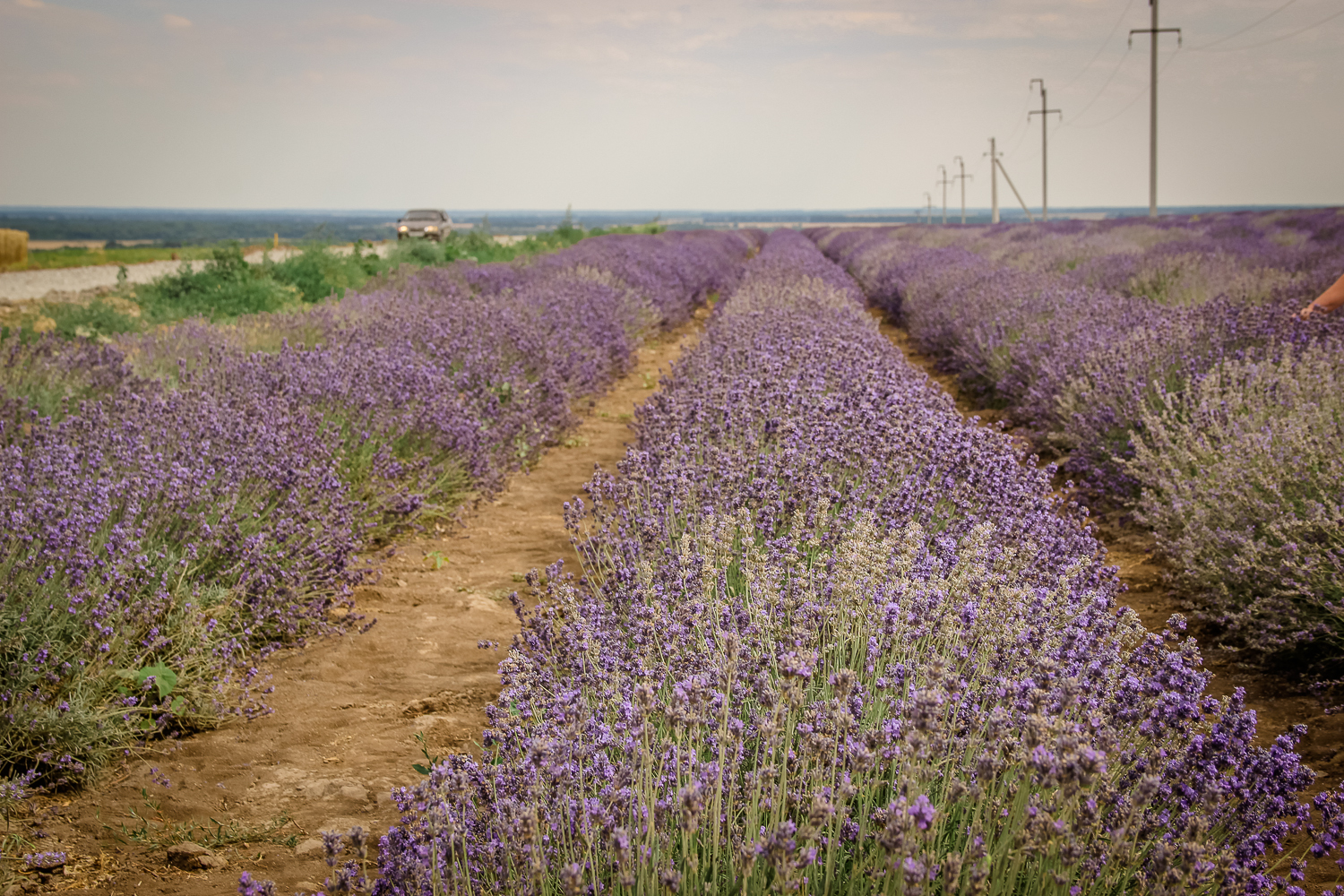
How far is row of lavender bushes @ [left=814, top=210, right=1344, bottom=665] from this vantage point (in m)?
3.31

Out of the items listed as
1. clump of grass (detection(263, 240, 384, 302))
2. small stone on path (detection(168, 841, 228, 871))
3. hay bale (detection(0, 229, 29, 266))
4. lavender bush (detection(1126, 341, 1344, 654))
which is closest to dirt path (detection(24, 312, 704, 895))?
small stone on path (detection(168, 841, 228, 871))

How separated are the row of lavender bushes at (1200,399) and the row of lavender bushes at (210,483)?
355 cm

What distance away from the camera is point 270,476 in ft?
12.0

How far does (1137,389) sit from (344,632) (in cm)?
440

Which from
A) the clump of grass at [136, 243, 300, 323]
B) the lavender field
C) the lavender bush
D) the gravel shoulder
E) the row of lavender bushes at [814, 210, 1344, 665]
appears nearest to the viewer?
the lavender field

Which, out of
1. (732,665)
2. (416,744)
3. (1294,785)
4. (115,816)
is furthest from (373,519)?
(1294,785)

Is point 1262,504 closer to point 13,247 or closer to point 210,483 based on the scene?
point 210,483

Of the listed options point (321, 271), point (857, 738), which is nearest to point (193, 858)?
point (857, 738)

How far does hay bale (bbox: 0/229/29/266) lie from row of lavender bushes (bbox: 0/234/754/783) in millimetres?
20039

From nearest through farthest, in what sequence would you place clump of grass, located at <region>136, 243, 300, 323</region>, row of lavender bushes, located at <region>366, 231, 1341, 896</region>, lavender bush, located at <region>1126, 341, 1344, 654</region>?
1. row of lavender bushes, located at <region>366, 231, 1341, 896</region>
2. lavender bush, located at <region>1126, 341, 1344, 654</region>
3. clump of grass, located at <region>136, 243, 300, 323</region>

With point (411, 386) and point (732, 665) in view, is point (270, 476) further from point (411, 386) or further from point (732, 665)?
point (732, 665)

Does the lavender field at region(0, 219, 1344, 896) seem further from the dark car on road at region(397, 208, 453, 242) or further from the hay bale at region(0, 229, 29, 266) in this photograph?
the dark car on road at region(397, 208, 453, 242)

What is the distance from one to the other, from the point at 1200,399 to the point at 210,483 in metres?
4.87

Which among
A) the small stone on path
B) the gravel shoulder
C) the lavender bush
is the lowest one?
the small stone on path
